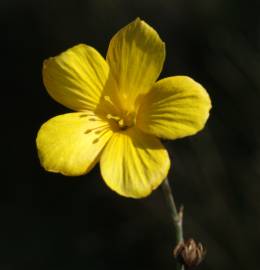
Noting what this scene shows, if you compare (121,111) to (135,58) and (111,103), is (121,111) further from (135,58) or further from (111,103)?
(135,58)

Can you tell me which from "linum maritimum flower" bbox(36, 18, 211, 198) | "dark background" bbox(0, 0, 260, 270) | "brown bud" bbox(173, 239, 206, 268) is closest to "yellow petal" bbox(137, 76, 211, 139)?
"linum maritimum flower" bbox(36, 18, 211, 198)

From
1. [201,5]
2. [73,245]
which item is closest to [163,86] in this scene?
[201,5]

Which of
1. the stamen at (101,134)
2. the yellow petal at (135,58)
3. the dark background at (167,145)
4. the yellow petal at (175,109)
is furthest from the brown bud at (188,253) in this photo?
the dark background at (167,145)

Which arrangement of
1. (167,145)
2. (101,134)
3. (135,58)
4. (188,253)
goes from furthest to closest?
(167,145) → (101,134) → (135,58) → (188,253)

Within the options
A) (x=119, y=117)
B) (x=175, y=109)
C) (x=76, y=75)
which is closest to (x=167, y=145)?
(x=119, y=117)

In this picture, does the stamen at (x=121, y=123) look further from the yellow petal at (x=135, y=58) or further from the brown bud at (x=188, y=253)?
the brown bud at (x=188, y=253)

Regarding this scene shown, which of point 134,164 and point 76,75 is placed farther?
point 76,75

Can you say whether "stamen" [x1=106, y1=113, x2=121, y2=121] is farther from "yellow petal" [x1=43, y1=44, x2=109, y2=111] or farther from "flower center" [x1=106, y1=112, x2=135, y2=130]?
"yellow petal" [x1=43, y1=44, x2=109, y2=111]
